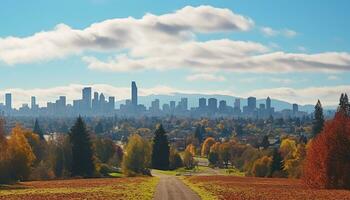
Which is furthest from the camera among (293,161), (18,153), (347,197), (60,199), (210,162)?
(210,162)

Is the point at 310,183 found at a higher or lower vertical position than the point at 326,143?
lower

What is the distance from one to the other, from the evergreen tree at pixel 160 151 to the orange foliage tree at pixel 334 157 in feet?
228

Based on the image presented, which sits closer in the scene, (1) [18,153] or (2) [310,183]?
(2) [310,183]

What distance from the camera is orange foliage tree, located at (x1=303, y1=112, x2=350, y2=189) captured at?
5834 centimetres

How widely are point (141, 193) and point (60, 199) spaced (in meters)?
7.64

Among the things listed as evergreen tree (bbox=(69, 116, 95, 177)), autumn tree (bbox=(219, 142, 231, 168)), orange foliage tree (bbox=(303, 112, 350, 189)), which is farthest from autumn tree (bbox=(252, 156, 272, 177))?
autumn tree (bbox=(219, 142, 231, 168))

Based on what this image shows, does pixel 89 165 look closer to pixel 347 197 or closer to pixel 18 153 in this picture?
pixel 18 153

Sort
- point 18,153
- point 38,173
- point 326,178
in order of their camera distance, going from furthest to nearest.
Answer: point 38,173 → point 18,153 → point 326,178

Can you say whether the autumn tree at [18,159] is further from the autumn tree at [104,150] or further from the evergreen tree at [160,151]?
the autumn tree at [104,150]

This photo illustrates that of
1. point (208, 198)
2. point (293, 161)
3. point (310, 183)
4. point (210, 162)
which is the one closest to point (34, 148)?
point (293, 161)

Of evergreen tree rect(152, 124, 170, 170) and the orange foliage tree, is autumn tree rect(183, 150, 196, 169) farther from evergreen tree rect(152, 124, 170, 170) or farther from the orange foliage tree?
the orange foliage tree

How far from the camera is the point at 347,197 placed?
44.2m

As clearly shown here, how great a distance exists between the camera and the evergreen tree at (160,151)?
4985 inches

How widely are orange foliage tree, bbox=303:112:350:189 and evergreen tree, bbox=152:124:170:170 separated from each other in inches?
2737
